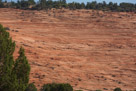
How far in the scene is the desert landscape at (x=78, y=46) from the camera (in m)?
16.3

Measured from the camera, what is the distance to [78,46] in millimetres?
23344

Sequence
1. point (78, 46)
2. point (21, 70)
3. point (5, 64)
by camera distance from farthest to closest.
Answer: point (78, 46) < point (21, 70) < point (5, 64)

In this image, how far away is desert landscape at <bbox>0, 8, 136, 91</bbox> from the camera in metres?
16.3

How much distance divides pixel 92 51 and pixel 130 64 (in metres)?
3.95

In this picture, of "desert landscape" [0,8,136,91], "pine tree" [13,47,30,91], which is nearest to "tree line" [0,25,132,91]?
"pine tree" [13,47,30,91]

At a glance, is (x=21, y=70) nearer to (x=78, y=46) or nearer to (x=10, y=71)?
(x=10, y=71)

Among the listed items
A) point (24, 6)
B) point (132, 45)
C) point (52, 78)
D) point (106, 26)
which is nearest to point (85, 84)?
point (52, 78)

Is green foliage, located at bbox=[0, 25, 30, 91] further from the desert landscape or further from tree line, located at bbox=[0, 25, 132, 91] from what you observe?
the desert landscape

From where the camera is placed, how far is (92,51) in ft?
72.8

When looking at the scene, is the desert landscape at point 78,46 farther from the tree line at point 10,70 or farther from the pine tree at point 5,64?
the pine tree at point 5,64

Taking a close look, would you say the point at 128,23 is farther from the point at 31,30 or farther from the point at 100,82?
the point at 100,82

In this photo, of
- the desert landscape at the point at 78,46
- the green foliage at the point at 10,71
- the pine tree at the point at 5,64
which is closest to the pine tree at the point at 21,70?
the green foliage at the point at 10,71

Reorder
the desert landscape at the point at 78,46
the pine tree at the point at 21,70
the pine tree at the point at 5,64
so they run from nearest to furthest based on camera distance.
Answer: the pine tree at the point at 5,64
the pine tree at the point at 21,70
the desert landscape at the point at 78,46

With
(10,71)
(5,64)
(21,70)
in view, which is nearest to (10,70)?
(10,71)
